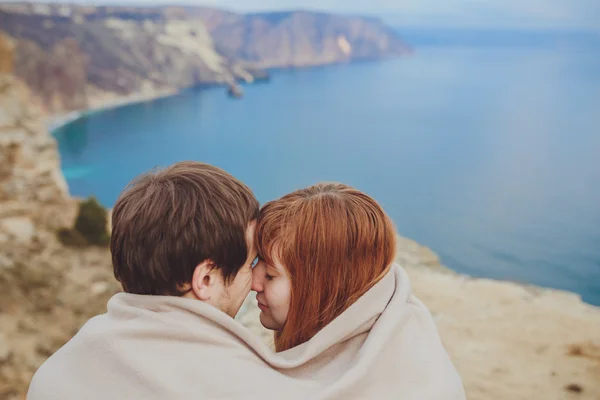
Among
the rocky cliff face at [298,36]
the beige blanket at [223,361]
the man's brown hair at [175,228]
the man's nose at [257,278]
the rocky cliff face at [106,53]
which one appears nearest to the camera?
the beige blanket at [223,361]

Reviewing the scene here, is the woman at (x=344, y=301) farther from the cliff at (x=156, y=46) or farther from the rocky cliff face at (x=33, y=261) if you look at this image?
the cliff at (x=156, y=46)

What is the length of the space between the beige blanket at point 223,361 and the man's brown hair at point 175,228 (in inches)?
3.4

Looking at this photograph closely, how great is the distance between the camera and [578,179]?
90.3ft

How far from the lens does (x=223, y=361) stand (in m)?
1.58

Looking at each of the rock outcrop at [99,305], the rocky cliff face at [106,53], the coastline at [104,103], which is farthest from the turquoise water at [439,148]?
the rock outcrop at [99,305]

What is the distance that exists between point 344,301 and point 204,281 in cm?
54

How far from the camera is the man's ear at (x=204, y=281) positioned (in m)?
1.74

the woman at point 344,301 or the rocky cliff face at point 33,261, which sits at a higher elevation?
the woman at point 344,301

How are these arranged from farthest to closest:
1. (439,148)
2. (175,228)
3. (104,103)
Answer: (104,103), (439,148), (175,228)

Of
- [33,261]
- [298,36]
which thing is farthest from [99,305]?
[298,36]

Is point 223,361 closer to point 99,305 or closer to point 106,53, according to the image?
point 99,305

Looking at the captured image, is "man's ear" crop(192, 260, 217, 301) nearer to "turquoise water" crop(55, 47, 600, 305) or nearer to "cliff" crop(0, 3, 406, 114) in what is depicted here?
"turquoise water" crop(55, 47, 600, 305)

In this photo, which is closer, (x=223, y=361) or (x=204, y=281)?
(x=223, y=361)

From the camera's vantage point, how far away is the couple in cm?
158
